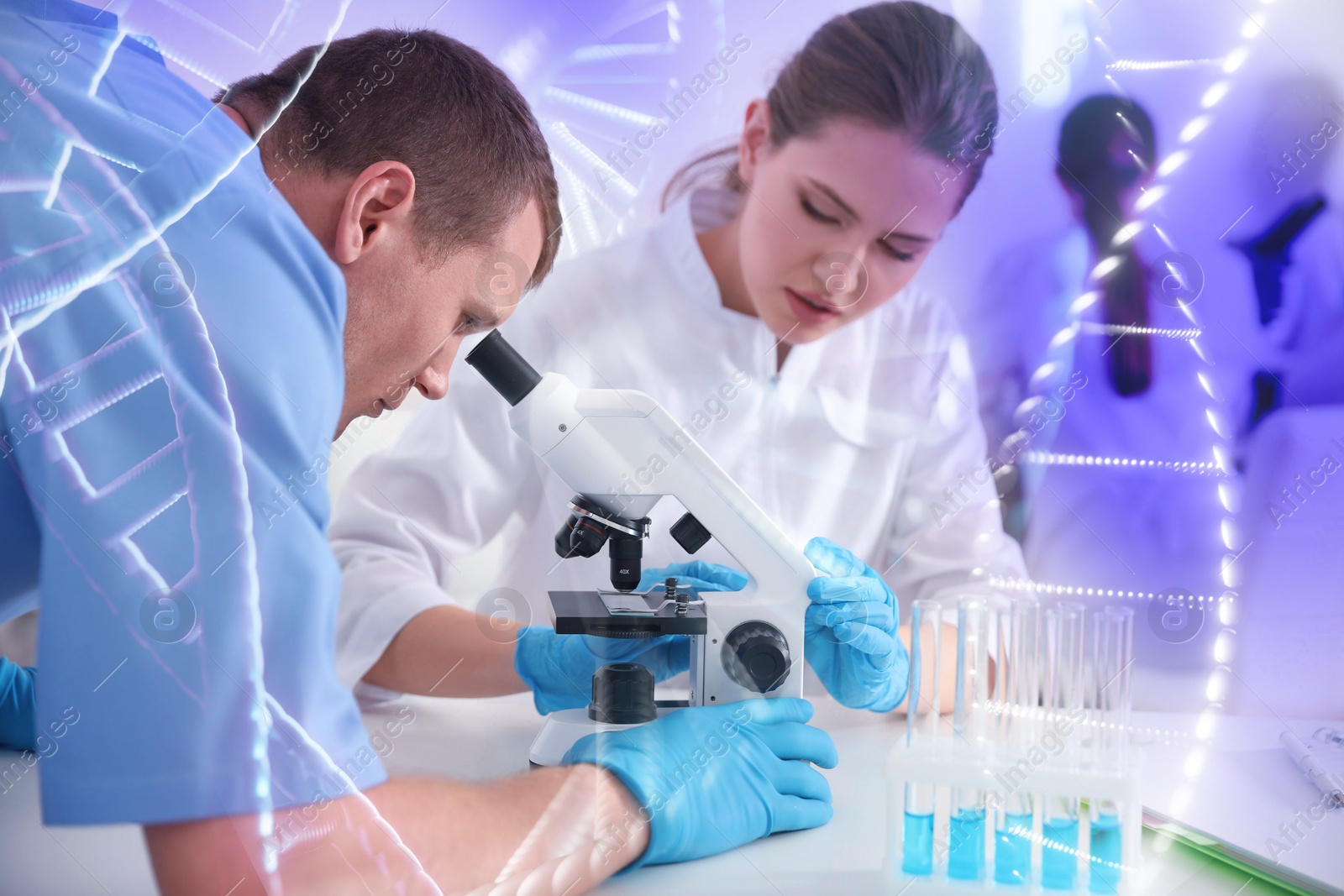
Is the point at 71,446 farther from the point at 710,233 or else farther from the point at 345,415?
the point at 710,233

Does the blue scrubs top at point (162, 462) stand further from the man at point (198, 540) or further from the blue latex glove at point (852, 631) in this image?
the blue latex glove at point (852, 631)

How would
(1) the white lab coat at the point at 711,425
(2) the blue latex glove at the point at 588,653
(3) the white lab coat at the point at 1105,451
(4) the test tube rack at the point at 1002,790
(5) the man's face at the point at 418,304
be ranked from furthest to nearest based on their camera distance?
(1) the white lab coat at the point at 711,425 < (3) the white lab coat at the point at 1105,451 < (2) the blue latex glove at the point at 588,653 < (5) the man's face at the point at 418,304 < (4) the test tube rack at the point at 1002,790

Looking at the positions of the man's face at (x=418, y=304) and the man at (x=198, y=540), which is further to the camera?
the man's face at (x=418, y=304)

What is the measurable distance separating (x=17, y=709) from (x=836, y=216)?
1.23 meters

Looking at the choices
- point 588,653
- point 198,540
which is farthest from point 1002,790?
point 198,540

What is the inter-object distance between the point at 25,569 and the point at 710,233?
1.04 metres

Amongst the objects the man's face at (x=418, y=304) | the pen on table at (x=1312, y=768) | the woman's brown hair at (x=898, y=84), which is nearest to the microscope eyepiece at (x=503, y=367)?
the man's face at (x=418, y=304)

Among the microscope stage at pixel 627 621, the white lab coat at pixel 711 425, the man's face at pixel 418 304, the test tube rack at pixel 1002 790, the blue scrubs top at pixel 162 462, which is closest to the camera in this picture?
the blue scrubs top at pixel 162 462

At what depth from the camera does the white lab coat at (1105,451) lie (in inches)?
50.5

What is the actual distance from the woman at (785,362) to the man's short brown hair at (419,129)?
0.40 meters

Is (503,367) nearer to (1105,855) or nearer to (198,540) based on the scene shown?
(198,540)

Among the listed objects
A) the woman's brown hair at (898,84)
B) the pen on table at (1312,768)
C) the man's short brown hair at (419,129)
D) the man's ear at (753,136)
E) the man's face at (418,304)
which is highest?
the woman's brown hair at (898,84)

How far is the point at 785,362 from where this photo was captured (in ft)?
4.86

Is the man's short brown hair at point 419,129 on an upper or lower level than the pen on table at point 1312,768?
upper
